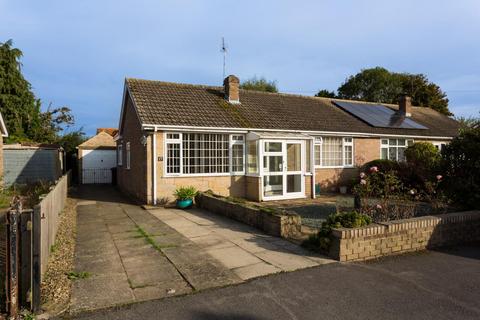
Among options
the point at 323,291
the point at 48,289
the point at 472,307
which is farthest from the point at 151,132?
the point at 472,307

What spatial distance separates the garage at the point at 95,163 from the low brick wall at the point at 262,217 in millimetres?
17677

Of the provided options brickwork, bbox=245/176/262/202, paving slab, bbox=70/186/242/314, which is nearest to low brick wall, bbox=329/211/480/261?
paving slab, bbox=70/186/242/314

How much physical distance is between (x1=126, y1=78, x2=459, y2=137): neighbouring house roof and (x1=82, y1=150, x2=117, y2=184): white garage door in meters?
12.7

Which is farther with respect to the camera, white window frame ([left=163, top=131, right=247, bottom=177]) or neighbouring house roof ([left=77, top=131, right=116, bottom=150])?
neighbouring house roof ([left=77, top=131, right=116, bottom=150])

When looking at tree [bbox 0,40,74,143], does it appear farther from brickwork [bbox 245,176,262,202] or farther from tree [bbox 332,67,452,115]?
tree [bbox 332,67,452,115]

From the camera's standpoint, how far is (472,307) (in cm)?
439

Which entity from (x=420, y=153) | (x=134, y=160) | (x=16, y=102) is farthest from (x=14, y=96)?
(x=420, y=153)

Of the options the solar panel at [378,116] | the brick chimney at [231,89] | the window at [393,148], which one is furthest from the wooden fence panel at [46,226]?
the window at [393,148]

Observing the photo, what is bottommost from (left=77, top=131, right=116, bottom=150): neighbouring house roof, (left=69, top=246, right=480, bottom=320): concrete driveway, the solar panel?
(left=69, top=246, right=480, bottom=320): concrete driveway

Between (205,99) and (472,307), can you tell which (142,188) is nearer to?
(205,99)

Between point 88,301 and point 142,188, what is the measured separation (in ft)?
33.1

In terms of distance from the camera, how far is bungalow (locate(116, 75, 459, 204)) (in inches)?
542

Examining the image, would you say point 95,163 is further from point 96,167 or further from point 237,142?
point 237,142

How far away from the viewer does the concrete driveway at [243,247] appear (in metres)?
5.98
